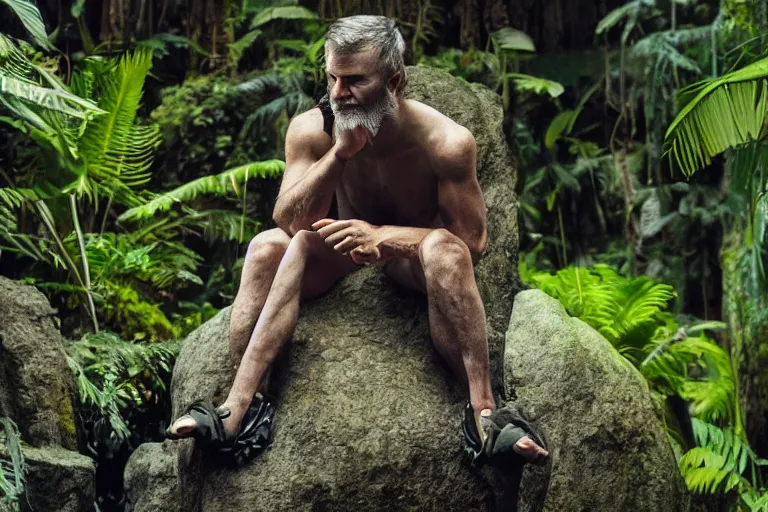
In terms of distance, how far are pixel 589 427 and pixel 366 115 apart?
6.48ft

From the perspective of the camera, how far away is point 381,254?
490 centimetres

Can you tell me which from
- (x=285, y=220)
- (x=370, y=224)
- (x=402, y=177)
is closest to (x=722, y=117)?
(x=402, y=177)

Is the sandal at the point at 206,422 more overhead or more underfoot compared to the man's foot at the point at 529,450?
more overhead

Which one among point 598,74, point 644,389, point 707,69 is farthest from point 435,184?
point 598,74

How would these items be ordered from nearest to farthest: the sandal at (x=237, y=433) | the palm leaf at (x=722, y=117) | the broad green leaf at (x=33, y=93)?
the sandal at (x=237, y=433) < the broad green leaf at (x=33, y=93) < the palm leaf at (x=722, y=117)

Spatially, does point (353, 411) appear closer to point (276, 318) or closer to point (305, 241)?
point (276, 318)

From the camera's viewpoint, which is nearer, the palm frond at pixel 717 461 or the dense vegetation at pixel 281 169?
the dense vegetation at pixel 281 169

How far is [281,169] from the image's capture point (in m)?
9.19

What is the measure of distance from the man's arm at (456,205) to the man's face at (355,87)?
43cm

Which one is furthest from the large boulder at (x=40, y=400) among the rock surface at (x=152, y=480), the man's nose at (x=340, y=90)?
the man's nose at (x=340, y=90)

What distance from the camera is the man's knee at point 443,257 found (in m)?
A: 4.86

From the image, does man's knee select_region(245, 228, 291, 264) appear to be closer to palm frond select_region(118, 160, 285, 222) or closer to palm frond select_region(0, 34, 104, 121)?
palm frond select_region(0, 34, 104, 121)

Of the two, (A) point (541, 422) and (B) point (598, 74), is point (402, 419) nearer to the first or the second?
(A) point (541, 422)

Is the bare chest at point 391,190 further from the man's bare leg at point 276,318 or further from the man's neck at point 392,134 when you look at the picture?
the man's bare leg at point 276,318
